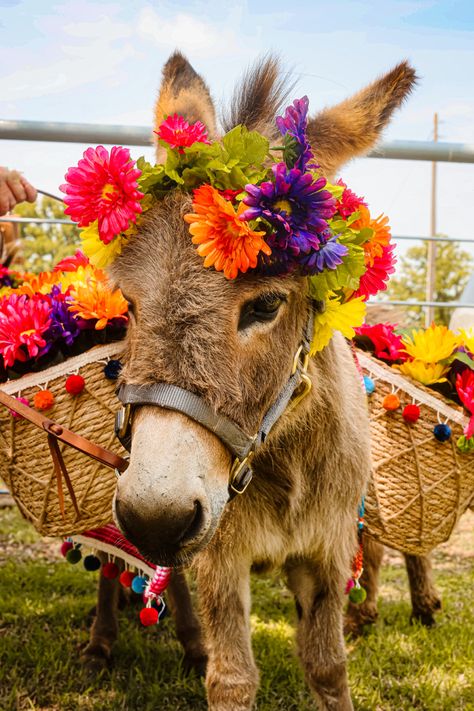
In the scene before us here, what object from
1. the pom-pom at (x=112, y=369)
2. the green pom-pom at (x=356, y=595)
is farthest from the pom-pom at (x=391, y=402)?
the pom-pom at (x=112, y=369)

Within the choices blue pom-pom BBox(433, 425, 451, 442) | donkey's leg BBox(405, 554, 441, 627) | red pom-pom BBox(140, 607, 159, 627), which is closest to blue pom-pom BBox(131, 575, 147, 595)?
red pom-pom BBox(140, 607, 159, 627)

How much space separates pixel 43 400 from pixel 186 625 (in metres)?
1.42

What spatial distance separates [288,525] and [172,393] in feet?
2.84

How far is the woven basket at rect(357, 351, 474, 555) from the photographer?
2.35 m

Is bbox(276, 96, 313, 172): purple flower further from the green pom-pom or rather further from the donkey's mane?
the green pom-pom

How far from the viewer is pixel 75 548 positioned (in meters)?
2.66

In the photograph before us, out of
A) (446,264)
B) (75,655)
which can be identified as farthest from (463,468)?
(446,264)

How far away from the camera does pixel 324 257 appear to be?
165cm

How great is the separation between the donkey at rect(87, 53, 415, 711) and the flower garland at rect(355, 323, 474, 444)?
231mm

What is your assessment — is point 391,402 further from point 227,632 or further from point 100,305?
point 100,305

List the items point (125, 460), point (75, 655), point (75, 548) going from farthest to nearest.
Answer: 1. point (75, 655)
2. point (75, 548)
3. point (125, 460)

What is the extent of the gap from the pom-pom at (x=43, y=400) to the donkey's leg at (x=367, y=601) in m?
1.89

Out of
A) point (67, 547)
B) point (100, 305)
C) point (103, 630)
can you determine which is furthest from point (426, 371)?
point (103, 630)

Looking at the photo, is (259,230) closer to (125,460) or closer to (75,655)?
(125,460)
